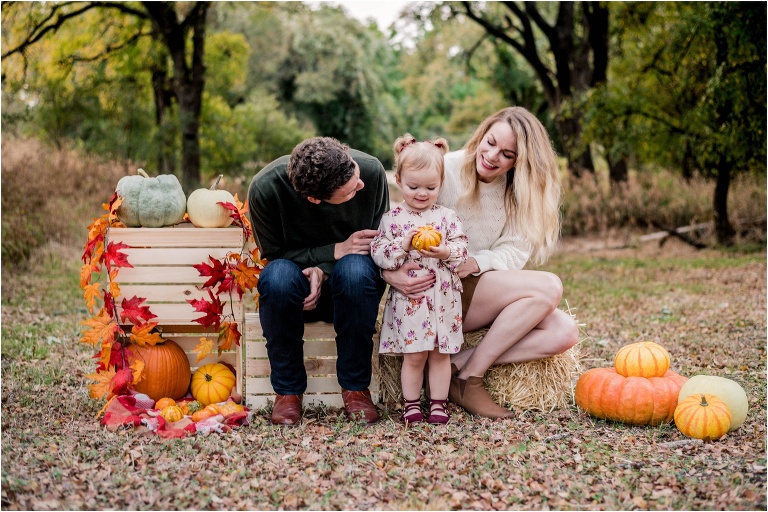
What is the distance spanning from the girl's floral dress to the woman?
0.16 metres

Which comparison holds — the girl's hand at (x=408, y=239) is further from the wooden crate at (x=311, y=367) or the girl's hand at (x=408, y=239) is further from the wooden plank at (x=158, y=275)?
the wooden plank at (x=158, y=275)

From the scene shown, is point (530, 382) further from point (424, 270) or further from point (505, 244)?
point (424, 270)

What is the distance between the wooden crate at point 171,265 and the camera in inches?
142

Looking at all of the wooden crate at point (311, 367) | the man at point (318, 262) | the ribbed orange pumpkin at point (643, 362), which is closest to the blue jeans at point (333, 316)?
the man at point (318, 262)

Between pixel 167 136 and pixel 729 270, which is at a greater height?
pixel 167 136

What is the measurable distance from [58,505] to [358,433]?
125cm

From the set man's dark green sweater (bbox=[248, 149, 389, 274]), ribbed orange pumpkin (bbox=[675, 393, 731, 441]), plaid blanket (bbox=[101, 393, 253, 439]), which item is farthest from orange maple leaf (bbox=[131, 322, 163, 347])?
ribbed orange pumpkin (bbox=[675, 393, 731, 441])

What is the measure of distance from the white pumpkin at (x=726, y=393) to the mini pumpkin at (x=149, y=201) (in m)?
2.52

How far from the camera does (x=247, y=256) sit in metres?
3.70

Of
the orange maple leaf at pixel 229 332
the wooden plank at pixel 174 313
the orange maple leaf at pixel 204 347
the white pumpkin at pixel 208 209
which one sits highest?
the white pumpkin at pixel 208 209

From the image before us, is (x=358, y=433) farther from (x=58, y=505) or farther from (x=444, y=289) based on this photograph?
(x=58, y=505)

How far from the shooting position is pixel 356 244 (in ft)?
11.5

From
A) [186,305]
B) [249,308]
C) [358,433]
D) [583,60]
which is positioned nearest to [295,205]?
[186,305]

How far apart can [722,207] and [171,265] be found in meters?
8.16
